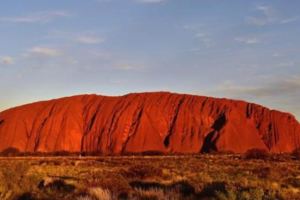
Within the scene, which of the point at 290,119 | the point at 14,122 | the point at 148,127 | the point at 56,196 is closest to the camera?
the point at 56,196

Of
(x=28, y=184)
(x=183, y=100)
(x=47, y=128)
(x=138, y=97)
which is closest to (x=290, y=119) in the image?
(x=183, y=100)

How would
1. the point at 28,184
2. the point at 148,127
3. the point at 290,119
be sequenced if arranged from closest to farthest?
the point at 28,184 → the point at 148,127 → the point at 290,119

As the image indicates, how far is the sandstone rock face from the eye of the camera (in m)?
79.2

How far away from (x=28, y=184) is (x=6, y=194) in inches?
83.8

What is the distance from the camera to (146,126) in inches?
3164

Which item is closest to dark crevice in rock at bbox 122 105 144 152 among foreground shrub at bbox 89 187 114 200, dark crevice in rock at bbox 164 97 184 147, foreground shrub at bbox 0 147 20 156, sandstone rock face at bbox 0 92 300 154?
sandstone rock face at bbox 0 92 300 154

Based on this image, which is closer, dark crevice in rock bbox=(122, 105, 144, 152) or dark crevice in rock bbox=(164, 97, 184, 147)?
dark crevice in rock bbox=(164, 97, 184, 147)

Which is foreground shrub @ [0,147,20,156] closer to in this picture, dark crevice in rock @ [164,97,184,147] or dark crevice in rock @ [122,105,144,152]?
→ dark crevice in rock @ [122,105,144,152]

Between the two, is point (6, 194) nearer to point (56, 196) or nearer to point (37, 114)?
point (56, 196)

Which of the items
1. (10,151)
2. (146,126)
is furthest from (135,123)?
(10,151)

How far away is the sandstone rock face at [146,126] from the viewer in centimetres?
7925

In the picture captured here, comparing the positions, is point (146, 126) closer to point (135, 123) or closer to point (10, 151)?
point (135, 123)

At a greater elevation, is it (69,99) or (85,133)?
(69,99)

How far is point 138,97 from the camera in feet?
290
